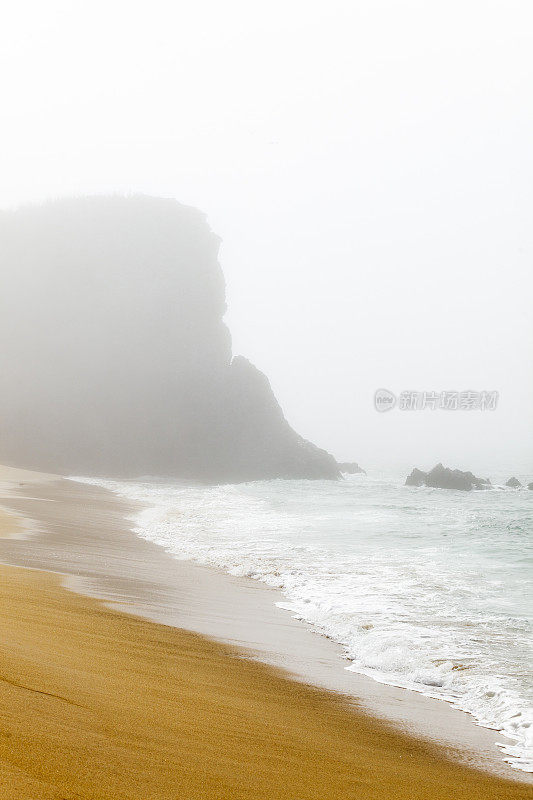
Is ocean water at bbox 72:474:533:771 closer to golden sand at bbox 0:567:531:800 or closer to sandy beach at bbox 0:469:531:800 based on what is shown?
sandy beach at bbox 0:469:531:800

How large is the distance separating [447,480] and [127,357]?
1474 inches

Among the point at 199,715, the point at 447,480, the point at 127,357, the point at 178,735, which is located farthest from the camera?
the point at 127,357

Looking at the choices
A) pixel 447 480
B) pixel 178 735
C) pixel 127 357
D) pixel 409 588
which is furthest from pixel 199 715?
pixel 127 357

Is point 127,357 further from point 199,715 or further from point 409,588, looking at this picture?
point 199,715

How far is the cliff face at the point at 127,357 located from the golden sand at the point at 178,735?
63.5 metres

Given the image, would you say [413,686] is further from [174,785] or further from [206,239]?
[206,239]

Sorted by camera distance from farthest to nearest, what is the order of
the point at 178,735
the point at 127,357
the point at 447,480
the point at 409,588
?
the point at 127,357
the point at 447,480
the point at 409,588
the point at 178,735

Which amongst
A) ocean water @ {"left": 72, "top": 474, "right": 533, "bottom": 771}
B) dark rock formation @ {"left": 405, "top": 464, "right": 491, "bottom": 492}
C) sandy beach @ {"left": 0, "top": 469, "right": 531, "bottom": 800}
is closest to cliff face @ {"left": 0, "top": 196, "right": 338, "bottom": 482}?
dark rock formation @ {"left": 405, "top": 464, "right": 491, "bottom": 492}

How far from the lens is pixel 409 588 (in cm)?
972

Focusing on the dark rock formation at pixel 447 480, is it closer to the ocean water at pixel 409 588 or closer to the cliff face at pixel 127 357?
the cliff face at pixel 127 357

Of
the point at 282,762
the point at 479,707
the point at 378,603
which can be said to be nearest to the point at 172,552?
the point at 378,603

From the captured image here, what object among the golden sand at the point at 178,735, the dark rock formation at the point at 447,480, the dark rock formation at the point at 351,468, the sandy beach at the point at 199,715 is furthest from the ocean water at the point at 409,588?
the dark rock formation at the point at 351,468

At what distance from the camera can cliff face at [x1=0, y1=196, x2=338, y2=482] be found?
70.2 m

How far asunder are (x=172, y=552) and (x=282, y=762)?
1005 cm
